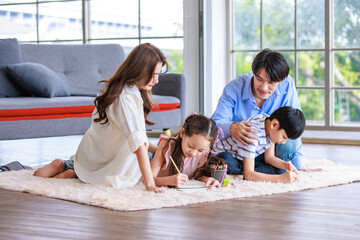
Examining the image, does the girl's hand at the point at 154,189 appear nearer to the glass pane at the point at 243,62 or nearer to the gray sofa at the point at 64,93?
the gray sofa at the point at 64,93

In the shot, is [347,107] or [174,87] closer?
[174,87]

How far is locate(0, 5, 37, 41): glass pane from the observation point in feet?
20.2

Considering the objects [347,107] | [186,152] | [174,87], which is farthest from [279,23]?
[186,152]

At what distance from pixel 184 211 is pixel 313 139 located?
2.94 metres

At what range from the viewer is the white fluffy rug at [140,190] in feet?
8.07

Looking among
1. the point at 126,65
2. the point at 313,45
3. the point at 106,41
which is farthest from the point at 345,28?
the point at 126,65

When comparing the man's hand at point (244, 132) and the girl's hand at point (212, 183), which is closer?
the girl's hand at point (212, 183)

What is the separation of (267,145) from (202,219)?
904 millimetres

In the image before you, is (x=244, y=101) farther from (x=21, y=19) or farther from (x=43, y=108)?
(x=21, y=19)

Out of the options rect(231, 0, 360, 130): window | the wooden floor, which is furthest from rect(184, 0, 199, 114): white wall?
the wooden floor

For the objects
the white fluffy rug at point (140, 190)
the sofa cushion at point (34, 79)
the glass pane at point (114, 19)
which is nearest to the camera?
the white fluffy rug at point (140, 190)

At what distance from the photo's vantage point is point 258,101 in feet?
10.7

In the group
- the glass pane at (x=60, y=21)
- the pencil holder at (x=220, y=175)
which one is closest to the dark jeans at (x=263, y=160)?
the pencil holder at (x=220, y=175)

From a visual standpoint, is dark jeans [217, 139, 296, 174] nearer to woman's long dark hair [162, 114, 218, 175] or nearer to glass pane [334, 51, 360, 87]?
woman's long dark hair [162, 114, 218, 175]
